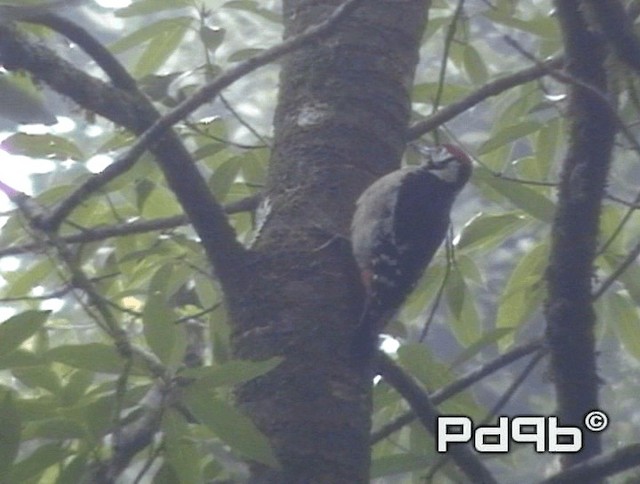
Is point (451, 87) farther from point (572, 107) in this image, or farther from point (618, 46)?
point (618, 46)

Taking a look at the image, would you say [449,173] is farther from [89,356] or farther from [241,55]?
[89,356]

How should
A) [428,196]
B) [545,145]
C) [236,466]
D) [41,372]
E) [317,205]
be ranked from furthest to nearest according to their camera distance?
[428,196]
[545,145]
[317,205]
[41,372]
[236,466]

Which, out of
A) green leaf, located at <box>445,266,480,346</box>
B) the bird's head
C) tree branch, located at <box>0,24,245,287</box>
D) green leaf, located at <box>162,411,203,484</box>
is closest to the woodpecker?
the bird's head

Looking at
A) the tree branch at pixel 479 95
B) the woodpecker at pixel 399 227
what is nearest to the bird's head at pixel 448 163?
the woodpecker at pixel 399 227

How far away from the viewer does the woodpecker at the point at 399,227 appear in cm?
184

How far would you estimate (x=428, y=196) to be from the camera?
2676 millimetres

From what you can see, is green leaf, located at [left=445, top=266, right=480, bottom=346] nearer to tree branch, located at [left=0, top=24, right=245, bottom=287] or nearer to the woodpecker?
the woodpecker

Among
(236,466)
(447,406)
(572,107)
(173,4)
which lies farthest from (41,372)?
(173,4)

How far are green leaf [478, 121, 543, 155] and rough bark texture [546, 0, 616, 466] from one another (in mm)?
336

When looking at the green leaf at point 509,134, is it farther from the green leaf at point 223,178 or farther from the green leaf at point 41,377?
the green leaf at point 41,377

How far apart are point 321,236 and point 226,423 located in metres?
0.55

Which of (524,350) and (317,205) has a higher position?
(317,205)

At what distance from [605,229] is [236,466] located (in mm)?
1007

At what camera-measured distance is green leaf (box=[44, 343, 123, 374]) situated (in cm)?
133
